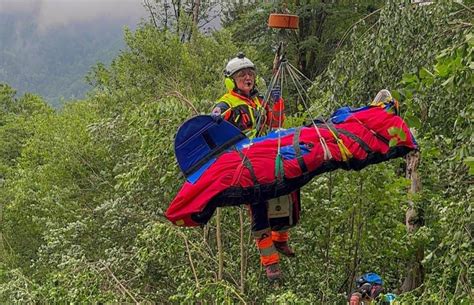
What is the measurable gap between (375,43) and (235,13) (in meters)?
13.6

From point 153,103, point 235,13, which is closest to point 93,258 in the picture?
point 153,103

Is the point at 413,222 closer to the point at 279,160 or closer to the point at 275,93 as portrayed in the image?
the point at 275,93

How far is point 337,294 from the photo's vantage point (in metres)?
5.23

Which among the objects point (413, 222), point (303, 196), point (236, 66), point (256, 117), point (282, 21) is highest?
point (282, 21)

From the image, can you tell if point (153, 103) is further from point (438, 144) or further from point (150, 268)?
point (438, 144)

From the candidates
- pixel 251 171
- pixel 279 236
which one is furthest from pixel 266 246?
pixel 251 171

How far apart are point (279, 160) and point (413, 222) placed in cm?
325

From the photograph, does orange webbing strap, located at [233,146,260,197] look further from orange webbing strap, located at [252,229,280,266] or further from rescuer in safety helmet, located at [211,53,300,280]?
orange webbing strap, located at [252,229,280,266]

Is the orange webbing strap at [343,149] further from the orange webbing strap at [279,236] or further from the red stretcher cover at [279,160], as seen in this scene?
the orange webbing strap at [279,236]

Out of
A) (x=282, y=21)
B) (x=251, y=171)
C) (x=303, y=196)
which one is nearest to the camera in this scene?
(x=251, y=171)

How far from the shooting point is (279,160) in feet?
10.5

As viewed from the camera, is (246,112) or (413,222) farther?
(413,222)

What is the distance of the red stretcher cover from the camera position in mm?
3176

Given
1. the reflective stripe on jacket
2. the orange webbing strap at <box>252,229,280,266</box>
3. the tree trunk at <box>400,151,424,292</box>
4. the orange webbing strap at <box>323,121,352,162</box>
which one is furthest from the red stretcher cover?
the tree trunk at <box>400,151,424,292</box>
